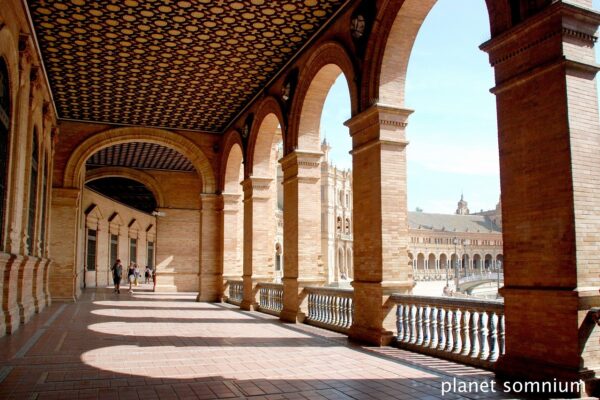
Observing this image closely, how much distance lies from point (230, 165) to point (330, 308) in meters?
9.66

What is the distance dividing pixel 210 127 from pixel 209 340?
11.5m

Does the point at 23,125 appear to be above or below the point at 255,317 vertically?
above

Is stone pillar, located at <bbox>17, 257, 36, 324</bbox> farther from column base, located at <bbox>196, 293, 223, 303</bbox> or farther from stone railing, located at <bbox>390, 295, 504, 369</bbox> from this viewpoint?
stone railing, located at <bbox>390, 295, 504, 369</bbox>

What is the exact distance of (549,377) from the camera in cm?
534

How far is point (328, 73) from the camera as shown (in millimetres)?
11812

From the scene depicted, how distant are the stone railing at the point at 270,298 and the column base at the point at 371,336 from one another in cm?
472

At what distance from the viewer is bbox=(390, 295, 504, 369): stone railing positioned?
263 inches

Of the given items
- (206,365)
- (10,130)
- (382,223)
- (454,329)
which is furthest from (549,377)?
(10,130)

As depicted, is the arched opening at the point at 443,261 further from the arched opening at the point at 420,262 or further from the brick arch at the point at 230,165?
the brick arch at the point at 230,165

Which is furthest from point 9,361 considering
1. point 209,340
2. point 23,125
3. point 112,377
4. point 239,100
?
point 239,100

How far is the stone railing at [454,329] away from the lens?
668 centimetres

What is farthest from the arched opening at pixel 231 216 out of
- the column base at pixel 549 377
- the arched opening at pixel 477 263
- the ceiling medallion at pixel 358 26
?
the arched opening at pixel 477 263

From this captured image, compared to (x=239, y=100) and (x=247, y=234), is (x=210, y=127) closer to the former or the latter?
(x=239, y=100)

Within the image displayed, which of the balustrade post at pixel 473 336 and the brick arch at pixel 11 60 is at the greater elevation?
the brick arch at pixel 11 60
